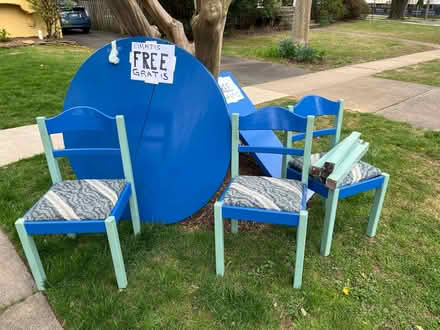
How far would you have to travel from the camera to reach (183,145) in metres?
2.67

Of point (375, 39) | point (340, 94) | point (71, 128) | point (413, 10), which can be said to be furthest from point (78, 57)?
point (413, 10)

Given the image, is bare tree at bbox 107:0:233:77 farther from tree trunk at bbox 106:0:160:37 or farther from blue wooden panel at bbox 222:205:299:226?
blue wooden panel at bbox 222:205:299:226

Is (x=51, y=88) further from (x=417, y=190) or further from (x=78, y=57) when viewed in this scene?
(x=417, y=190)

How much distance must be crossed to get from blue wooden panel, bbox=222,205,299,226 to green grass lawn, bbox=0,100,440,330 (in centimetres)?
50

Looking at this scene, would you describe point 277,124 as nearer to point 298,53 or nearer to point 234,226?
point 234,226

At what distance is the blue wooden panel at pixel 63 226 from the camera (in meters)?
2.03

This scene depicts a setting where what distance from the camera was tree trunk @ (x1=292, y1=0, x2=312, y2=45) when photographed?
9.91 m

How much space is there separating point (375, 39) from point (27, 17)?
1528 centimetres

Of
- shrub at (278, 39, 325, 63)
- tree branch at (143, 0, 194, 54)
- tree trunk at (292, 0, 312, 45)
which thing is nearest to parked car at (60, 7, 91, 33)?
shrub at (278, 39, 325, 63)

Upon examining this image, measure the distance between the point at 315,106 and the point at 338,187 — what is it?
0.78 metres

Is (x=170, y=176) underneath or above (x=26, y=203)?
above

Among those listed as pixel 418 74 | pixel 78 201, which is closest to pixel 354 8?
pixel 418 74

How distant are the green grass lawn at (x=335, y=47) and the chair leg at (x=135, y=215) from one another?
327 inches

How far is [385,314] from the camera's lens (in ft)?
6.95
